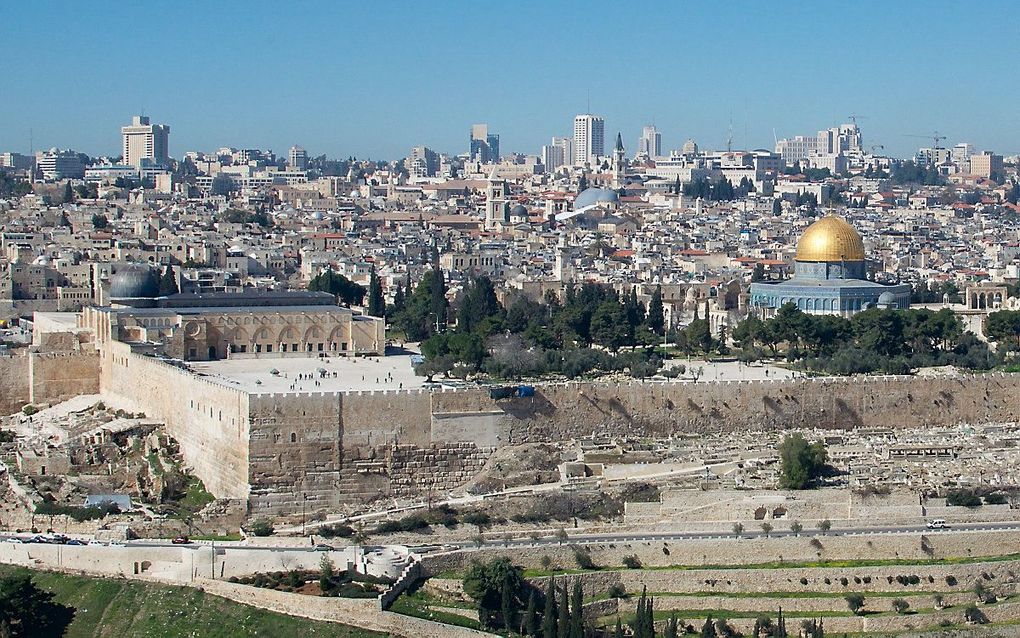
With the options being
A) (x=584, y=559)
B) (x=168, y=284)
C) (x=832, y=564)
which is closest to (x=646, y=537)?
(x=584, y=559)

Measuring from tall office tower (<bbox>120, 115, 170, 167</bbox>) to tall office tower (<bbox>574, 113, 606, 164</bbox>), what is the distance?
31894 millimetres

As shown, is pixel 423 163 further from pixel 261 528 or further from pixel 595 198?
pixel 261 528

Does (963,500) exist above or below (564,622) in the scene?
above

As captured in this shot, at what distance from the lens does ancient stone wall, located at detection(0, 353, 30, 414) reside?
40656 mm

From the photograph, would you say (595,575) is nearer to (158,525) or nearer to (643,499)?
(643,499)

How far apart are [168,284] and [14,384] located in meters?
8.95

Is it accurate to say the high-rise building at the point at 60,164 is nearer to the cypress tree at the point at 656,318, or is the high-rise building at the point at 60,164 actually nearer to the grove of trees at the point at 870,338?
the cypress tree at the point at 656,318

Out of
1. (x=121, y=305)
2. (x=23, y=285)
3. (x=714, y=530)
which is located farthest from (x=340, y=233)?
(x=714, y=530)

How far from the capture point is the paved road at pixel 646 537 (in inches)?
1211

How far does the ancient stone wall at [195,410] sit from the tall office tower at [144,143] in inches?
4436

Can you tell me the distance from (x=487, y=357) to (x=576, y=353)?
1.78m

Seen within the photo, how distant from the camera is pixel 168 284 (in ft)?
162

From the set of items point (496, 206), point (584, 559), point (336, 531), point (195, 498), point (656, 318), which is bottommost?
point (584, 559)

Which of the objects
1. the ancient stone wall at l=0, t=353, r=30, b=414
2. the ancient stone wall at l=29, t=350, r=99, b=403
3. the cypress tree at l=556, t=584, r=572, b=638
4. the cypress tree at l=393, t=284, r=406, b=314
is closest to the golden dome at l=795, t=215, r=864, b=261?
the cypress tree at l=393, t=284, r=406, b=314
